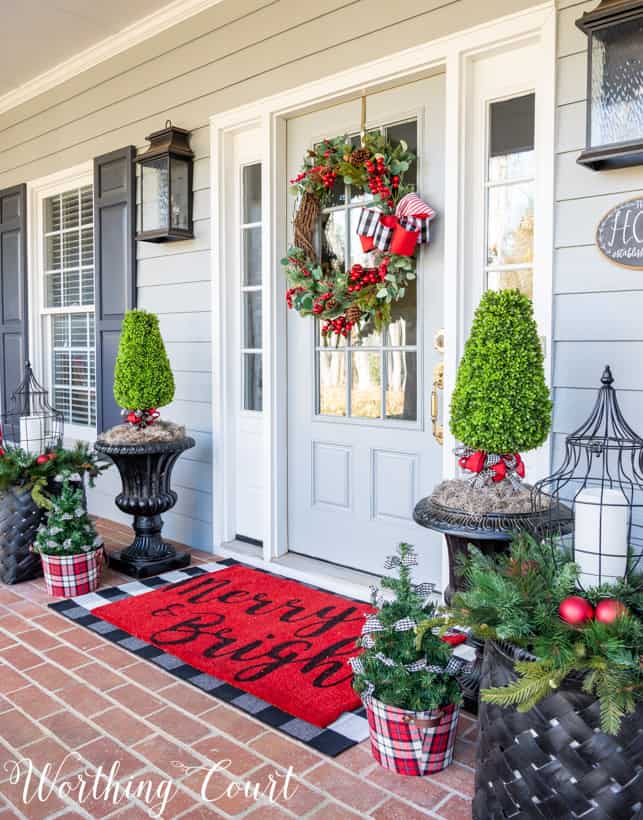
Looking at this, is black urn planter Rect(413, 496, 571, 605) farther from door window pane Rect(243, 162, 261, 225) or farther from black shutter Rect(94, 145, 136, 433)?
black shutter Rect(94, 145, 136, 433)

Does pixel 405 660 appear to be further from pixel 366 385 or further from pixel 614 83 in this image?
pixel 614 83

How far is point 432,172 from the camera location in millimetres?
3029

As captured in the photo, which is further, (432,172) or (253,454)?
(253,454)

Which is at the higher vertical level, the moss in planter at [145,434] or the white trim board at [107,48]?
the white trim board at [107,48]

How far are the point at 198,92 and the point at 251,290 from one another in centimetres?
112

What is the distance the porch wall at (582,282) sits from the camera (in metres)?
2.41

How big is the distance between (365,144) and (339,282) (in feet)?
2.03

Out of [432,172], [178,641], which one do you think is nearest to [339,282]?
[432,172]

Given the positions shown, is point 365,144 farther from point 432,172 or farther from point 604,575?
point 604,575

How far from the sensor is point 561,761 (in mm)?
1475

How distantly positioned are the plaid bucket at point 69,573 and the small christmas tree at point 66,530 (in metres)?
0.03

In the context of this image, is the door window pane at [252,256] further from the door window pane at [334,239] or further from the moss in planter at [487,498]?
the moss in planter at [487,498]

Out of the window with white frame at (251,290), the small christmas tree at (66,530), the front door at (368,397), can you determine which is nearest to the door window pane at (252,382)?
the window with white frame at (251,290)

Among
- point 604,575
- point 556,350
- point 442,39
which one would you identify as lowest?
point 604,575
